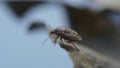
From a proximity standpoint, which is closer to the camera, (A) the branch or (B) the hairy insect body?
(A) the branch

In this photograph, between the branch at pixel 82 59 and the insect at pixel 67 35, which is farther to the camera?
the insect at pixel 67 35

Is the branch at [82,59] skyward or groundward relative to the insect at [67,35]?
groundward

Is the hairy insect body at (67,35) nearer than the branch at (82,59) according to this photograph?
No

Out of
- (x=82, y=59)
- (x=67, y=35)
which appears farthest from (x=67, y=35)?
(x=82, y=59)

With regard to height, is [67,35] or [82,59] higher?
[67,35]

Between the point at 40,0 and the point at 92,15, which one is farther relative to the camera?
the point at 40,0

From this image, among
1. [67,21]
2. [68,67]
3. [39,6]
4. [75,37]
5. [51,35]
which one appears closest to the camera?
[68,67]

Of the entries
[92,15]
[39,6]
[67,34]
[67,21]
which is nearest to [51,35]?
[67,34]

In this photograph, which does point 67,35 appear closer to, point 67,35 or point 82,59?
point 67,35

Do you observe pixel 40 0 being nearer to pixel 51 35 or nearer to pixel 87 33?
pixel 87 33

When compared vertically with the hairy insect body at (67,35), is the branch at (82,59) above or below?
below

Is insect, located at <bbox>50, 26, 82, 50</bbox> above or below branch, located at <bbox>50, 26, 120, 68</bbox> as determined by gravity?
above
